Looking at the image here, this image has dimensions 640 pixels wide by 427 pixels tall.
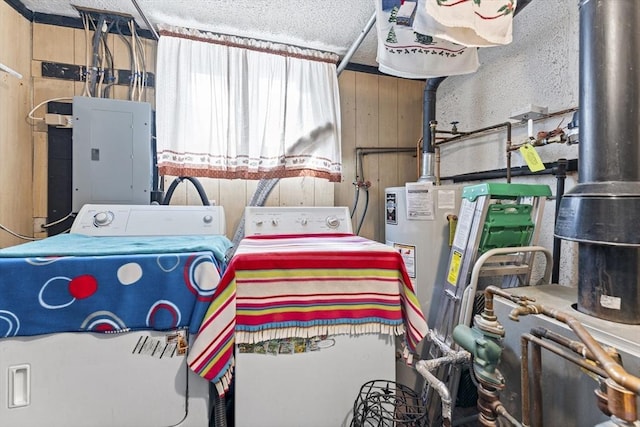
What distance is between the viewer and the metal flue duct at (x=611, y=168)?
82cm

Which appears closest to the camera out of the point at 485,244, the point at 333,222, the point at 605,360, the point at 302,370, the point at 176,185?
the point at 605,360

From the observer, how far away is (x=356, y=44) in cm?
189

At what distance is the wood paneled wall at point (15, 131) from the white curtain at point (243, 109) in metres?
0.71

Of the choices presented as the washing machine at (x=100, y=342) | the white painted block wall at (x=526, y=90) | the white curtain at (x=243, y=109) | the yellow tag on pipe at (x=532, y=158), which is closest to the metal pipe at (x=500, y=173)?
the white painted block wall at (x=526, y=90)

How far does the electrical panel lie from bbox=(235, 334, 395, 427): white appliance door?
1.21 metres

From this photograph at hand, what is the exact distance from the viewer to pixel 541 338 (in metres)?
0.84

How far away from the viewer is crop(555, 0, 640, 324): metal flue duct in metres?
0.82

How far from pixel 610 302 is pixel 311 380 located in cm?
99

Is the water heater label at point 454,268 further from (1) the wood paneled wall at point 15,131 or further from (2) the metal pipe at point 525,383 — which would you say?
(1) the wood paneled wall at point 15,131

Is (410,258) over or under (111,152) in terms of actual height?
under

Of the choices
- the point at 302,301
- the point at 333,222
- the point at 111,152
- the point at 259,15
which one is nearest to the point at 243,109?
the point at 259,15

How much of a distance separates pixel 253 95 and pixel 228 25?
45 centimetres

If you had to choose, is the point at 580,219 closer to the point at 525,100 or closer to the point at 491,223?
the point at 491,223

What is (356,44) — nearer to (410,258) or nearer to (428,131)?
(428,131)
